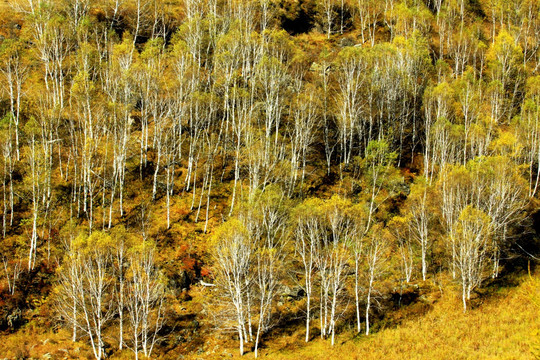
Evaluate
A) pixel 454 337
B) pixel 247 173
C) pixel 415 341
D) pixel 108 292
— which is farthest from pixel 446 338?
pixel 247 173

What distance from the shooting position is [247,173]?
160 ft

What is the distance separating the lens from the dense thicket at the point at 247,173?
31141mm

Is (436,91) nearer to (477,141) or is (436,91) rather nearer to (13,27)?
(477,141)

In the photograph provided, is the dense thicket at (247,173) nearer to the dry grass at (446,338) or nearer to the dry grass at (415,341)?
the dry grass at (415,341)

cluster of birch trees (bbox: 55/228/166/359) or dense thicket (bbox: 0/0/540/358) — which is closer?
cluster of birch trees (bbox: 55/228/166/359)

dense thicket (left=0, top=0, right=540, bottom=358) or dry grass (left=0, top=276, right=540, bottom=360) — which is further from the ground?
dense thicket (left=0, top=0, right=540, bottom=358)

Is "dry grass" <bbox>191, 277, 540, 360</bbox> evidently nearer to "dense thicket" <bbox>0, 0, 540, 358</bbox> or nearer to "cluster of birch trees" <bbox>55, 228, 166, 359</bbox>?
"dense thicket" <bbox>0, 0, 540, 358</bbox>

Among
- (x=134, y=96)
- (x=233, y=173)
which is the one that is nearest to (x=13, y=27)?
(x=134, y=96)

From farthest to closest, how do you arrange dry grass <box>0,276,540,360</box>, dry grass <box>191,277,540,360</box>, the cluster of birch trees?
the cluster of birch trees, dry grass <box>0,276,540,360</box>, dry grass <box>191,277,540,360</box>

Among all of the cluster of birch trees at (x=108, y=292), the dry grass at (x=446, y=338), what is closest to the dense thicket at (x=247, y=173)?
the cluster of birch trees at (x=108, y=292)

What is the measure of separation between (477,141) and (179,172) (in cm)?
3570

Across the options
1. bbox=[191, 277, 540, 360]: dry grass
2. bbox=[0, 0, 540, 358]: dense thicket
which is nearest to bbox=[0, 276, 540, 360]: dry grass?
bbox=[191, 277, 540, 360]: dry grass

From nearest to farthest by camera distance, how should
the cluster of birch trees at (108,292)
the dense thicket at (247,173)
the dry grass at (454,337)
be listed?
the dry grass at (454,337)
the cluster of birch trees at (108,292)
the dense thicket at (247,173)

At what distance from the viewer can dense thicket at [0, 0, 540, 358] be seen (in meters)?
31.1
